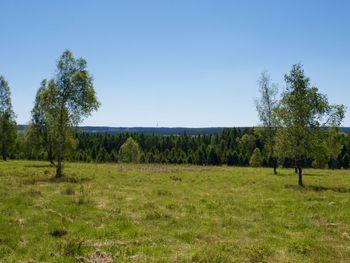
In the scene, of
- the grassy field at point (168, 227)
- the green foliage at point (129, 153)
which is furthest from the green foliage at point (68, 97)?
the green foliage at point (129, 153)

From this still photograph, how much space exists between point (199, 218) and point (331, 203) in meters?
10.1

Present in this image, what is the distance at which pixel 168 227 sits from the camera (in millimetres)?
15922

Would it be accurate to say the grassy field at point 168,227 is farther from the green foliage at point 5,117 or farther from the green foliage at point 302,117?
the green foliage at point 5,117

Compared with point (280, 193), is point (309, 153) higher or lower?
higher

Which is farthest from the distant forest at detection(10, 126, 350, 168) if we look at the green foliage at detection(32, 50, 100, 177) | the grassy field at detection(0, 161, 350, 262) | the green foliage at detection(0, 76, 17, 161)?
the grassy field at detection(0, 161, 350, 262)

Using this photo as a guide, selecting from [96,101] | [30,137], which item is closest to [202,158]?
[30,137]

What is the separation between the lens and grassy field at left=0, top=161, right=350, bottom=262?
1183cm

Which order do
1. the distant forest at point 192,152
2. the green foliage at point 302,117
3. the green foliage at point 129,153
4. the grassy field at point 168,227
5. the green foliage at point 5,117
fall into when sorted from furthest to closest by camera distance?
the distant forest at point 192,152 < the green foliage at point 129,153 < the green foliage at point 5,117 < the green foliage at point 302,117 < the grassy field at point 168,227

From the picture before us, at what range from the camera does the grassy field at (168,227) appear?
1183cm

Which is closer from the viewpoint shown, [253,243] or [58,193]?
[253,243]

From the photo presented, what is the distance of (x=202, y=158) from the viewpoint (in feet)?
400

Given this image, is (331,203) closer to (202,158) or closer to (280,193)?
(280,193)

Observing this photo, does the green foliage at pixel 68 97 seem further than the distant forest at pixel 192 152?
No

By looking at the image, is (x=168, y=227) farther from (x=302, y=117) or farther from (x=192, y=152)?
(x=192, y=152)
